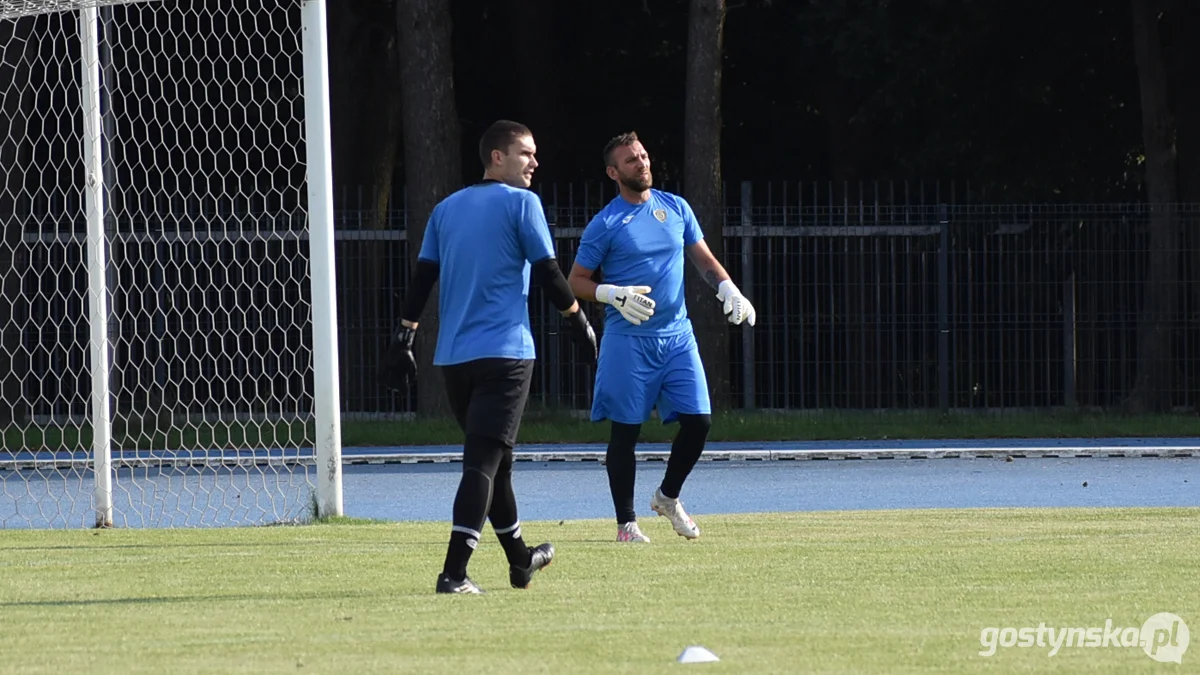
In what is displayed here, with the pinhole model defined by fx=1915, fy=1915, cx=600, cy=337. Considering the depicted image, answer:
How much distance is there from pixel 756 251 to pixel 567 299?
13744mm

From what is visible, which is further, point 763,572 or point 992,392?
point 992,392

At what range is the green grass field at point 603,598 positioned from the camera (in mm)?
5383

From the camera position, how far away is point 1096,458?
16625 mm

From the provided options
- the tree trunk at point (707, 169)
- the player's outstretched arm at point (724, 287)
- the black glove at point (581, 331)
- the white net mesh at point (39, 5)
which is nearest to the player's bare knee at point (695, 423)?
the player's outstretched arm at point (724, 287)

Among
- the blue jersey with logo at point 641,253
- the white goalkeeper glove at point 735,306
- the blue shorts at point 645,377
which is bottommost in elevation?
the blue shorts at point 645,377

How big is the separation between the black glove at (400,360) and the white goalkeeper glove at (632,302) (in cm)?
114

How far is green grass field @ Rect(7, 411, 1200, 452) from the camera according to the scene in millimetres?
18828

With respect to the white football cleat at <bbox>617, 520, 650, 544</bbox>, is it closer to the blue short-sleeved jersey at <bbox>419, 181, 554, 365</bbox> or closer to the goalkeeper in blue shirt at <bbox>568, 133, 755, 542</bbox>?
the goalkeeper in blue shirt at <bbox>568, 133, 755, 542</bbox>

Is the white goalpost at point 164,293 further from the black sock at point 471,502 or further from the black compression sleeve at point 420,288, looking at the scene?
the black sock at point 471,502

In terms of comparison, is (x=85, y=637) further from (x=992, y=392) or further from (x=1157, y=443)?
(x=992, y=392)

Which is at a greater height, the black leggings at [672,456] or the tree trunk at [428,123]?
the tree trunk at [428,123]

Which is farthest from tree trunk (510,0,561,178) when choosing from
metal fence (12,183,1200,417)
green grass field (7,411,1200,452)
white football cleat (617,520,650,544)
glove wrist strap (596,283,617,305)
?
glove wrist strap (596,283,617,305)

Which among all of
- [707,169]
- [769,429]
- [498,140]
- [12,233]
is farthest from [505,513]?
[707,169]

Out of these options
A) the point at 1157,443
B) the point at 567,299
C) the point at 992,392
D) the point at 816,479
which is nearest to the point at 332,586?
the point at 567,299
